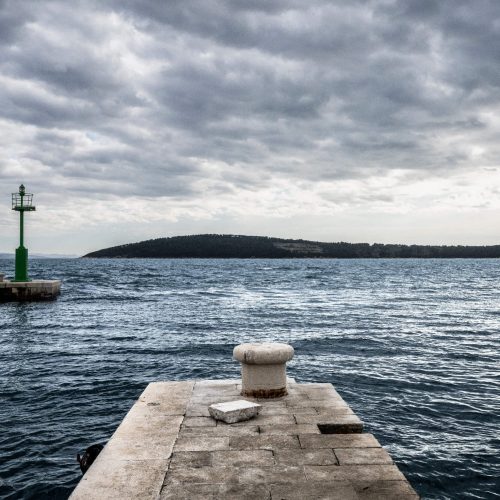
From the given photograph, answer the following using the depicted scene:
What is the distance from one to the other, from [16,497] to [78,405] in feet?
14.3

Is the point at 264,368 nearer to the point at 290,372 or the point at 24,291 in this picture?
the point at 290,372

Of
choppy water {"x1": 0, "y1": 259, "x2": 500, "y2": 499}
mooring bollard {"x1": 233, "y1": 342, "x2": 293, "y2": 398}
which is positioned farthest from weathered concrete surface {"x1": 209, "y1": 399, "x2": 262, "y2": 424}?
choppy water {"x1": 0, "y1": 259, "x2": 500, "y2": 499}

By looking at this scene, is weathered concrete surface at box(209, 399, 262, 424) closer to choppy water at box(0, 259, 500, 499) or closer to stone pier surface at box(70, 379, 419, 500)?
stone pier surface at box(70, 379, 419, 500)

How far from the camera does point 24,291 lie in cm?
3816

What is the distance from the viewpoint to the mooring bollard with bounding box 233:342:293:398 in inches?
330

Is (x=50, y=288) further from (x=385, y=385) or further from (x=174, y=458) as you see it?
(x=174, y=458)

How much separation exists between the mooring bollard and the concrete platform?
110 ft

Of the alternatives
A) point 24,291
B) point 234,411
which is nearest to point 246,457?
point 234,411

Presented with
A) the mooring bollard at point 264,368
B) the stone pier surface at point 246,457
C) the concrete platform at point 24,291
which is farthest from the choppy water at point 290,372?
the concrete platform at point 24,291

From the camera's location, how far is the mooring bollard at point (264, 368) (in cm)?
838

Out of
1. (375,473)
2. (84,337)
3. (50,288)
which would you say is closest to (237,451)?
(375,473)

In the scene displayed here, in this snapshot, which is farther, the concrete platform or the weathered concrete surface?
the concrete platform

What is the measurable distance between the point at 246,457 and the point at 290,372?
9.72m

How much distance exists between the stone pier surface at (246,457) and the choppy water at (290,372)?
2022mm
